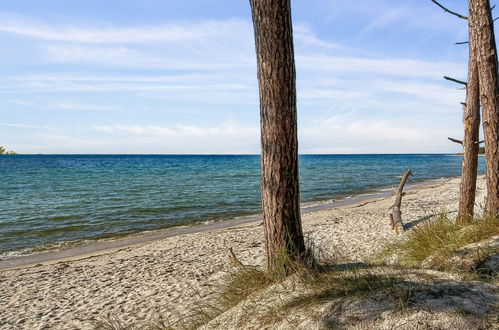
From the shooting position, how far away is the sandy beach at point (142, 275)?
693 cm

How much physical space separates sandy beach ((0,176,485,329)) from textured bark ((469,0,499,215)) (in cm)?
311

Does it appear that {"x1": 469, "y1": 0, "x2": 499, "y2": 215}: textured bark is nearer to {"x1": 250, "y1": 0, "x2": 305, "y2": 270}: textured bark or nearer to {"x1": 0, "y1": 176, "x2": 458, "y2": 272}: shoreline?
{"x1": 250, "y1": 0, "x2": 305, "y2": 270}: textured bark

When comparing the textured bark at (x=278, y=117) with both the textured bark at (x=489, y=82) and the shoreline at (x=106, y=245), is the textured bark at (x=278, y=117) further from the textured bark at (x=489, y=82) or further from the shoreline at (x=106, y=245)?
the shoreline at (x=106, y=245)

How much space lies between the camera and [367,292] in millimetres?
4059

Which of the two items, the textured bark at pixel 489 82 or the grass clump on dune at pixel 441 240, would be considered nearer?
the grass clump on dune at pixel 441 240

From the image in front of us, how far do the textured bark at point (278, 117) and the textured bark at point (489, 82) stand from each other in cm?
503

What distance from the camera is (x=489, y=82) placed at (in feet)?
25.2

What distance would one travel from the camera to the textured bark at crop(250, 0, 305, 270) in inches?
193

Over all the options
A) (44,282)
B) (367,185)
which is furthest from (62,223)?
(367,185)

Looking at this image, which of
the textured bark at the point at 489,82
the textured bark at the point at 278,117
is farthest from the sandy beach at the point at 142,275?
the textured bark at the point at 489,82

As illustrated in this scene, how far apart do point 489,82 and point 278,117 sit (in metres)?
5.38

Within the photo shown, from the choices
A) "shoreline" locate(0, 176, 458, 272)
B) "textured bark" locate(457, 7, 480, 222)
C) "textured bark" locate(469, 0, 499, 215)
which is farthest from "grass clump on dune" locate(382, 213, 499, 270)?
"shoreline" locate(0, 176, 458, 272)

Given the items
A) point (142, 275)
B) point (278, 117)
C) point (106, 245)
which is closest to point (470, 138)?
point (278, 117)

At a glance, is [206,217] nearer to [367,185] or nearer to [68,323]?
[68,323]
